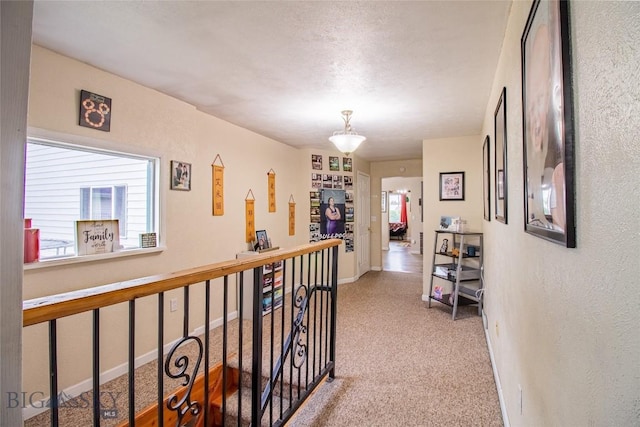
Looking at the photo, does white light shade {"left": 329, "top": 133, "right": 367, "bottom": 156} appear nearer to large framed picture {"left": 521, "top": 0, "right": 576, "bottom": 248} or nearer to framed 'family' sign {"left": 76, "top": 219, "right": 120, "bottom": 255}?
large framed picture {"left": 521, "top": 0, "right": 576, "bottom": 248}

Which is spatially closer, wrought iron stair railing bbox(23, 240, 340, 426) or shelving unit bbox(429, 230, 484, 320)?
wrought iron stair railing bbox(23, 240, 340, 426)

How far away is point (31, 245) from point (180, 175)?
1277 mm

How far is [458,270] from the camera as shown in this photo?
3.77m

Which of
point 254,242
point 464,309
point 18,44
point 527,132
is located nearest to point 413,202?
point 464,309

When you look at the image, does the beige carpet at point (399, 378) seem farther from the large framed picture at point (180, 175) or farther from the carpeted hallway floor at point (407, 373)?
the large framed picture at point (180, 175)

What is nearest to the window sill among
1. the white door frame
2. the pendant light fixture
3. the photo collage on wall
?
the pendant light fixture

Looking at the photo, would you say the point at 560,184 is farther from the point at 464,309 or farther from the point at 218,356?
the point at 464,309

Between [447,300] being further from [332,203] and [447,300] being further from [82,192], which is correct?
[82,192]

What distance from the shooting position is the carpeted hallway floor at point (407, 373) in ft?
6.63

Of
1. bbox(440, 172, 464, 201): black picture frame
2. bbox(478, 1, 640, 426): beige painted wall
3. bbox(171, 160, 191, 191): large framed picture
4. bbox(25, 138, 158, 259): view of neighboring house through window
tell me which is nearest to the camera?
bbox(478, 1, 640, 426): beige painted wall

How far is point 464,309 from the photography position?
4125mm

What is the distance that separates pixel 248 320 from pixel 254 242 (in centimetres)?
95

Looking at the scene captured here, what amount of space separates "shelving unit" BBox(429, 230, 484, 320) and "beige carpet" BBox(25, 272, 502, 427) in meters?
0.22

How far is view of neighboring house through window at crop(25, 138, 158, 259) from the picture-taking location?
2.15 m
